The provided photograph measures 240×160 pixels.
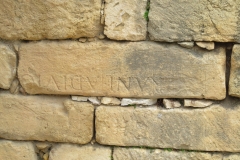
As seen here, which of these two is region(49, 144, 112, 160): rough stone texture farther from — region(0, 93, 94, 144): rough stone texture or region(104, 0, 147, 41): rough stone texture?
region(104, 0, 147, 41): rough stone texture

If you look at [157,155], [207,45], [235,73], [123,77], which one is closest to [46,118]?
[123,77]

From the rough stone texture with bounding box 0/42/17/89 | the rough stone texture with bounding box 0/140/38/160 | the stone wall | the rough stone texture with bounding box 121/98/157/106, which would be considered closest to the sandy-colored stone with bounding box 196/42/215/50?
the stone wall

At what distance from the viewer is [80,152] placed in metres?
3.10

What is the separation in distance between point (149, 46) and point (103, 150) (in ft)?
3.51

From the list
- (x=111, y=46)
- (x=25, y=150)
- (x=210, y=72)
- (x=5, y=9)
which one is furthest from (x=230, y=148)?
(x=5, y=9)

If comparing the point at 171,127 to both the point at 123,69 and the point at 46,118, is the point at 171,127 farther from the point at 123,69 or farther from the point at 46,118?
the point at 46,118

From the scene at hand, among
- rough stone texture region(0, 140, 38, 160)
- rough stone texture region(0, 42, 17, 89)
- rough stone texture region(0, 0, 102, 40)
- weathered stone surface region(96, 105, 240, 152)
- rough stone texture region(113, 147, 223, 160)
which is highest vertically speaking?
rough stone texture region(0, 0, 102, 40)

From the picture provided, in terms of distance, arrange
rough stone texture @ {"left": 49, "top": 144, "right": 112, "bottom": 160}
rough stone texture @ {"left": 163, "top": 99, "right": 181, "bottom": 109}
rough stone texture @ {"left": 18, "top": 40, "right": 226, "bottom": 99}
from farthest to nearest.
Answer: rough stone texture @ {"left": 49, "top": 144, "right": 112, "bottom": 160} < rough stone texture @ {"left": 163, "top": 99, "right": 181, "bottom": 109} < rough stone texture @ {"left": 18, "top": 40, "right": 226, "bottom": 99}

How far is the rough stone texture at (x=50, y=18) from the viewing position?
2.86 metres

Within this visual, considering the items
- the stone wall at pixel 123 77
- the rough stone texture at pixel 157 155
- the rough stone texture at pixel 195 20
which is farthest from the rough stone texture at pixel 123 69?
the rough stone texture at pixel 157 155

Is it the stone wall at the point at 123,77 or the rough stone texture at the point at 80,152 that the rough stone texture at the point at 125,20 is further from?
the rough stone texture at the point at 80,152

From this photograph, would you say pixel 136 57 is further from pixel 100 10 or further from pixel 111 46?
pixel 100 10

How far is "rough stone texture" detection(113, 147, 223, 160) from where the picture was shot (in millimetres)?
2965

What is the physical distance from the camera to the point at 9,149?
Result: 320cm
